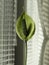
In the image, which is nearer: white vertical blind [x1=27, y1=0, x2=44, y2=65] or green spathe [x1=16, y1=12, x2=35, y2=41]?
green spathe [x1=16, y1=12, x2=35, y2=41]

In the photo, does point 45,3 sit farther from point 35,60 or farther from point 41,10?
point 35,60

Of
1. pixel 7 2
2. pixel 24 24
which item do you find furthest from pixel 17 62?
pixel 7 2

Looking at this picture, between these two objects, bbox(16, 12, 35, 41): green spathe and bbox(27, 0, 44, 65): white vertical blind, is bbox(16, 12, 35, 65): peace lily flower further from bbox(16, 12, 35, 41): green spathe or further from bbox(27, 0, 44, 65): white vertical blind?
bbox(27, 0, 44, 65): white vertical blind

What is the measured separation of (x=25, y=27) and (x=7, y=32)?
217mm

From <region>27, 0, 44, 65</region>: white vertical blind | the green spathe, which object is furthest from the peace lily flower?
<region>27, 0, 44, 65</region>: white vertical blind

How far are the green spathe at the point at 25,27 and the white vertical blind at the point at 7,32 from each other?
0.19m

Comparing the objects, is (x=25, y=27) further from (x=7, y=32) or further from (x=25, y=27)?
(x=7, y=32)

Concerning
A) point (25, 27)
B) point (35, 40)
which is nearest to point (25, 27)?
point (25, 27)

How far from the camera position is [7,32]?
1258 mm

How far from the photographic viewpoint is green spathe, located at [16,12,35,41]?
108 centimetres

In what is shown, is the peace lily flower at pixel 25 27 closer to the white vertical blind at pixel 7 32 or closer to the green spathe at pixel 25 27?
the green spathe at pixel 25 27

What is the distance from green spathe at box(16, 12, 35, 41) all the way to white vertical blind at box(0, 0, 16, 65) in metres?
0.19

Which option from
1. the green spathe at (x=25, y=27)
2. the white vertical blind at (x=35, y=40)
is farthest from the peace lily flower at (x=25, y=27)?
the white vertical blind at (x=35, y=40)

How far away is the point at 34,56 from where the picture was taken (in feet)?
4.06
